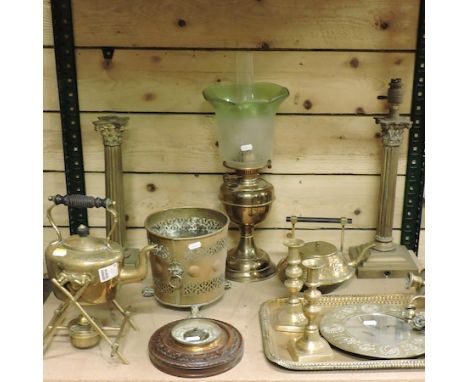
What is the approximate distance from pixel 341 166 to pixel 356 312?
1.26 feet

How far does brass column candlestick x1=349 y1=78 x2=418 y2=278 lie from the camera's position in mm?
1334

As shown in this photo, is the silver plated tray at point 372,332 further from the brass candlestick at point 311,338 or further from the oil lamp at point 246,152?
the oil lamp at point 246,152

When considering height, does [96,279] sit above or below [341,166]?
below

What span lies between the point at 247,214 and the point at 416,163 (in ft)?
1.44

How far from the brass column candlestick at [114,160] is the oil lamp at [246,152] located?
215 mm

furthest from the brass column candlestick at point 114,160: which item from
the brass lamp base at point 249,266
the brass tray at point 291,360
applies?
the brass tray at point 291,360

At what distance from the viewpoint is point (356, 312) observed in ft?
4.02

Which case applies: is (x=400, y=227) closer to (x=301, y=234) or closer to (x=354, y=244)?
(x=354, y=244)

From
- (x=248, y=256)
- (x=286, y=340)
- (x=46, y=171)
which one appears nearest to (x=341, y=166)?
(x=248, y=256)

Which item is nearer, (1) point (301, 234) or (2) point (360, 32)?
(2) point (360, 32)

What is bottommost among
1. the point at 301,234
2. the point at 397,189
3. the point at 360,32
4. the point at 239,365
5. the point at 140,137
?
the point at 239,365

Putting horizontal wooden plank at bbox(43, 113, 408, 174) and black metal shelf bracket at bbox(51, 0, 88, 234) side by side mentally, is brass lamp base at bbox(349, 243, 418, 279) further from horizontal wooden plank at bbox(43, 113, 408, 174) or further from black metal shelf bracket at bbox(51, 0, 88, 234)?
black metal shelf bracket at bbox(51, 0, 88, 234)

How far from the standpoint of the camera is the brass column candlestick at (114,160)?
131 centimetres

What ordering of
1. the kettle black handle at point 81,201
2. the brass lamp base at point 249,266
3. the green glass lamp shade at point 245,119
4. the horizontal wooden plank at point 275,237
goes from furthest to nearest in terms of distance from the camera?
the horizontal wooden plank at point 275,237
the brass lamp base at point 249,266
the green glass lamp shade at point 245,119
the kettle black handle at point 81,201
